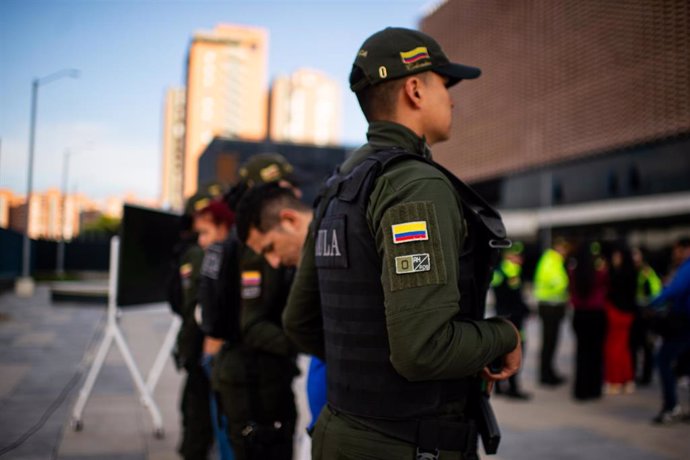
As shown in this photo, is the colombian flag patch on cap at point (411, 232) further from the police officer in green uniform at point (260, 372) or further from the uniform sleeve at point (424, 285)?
the police officer in green uniform at point (260, 372)

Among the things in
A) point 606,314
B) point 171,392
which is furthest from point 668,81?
point 171,392

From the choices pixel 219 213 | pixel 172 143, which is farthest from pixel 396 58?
pixel 172 143

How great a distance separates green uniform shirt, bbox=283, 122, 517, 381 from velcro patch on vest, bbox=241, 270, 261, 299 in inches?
56.9

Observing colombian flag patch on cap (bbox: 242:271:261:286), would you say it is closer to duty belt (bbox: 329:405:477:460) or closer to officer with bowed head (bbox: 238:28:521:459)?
officer with bowed head (bbox: 238:28:521:459)

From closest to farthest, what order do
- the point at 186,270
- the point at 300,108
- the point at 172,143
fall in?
the point at 186,270
the point at 172,143
the point at 300,108

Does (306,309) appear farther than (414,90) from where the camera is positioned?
Yes

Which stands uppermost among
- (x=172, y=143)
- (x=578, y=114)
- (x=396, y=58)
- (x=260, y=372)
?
(x=172, y=143)

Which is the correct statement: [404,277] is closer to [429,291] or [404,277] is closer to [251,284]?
[429,291]

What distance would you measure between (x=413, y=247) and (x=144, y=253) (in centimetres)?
501

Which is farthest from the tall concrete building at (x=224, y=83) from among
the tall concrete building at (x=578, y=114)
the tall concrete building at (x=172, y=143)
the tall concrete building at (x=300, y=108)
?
the tall concrete building at (x=578, y=114)

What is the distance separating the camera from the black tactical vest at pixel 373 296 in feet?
5.32

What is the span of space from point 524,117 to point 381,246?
3794 cm

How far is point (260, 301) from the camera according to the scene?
2959 mm

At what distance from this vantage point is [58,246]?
39875 mm
